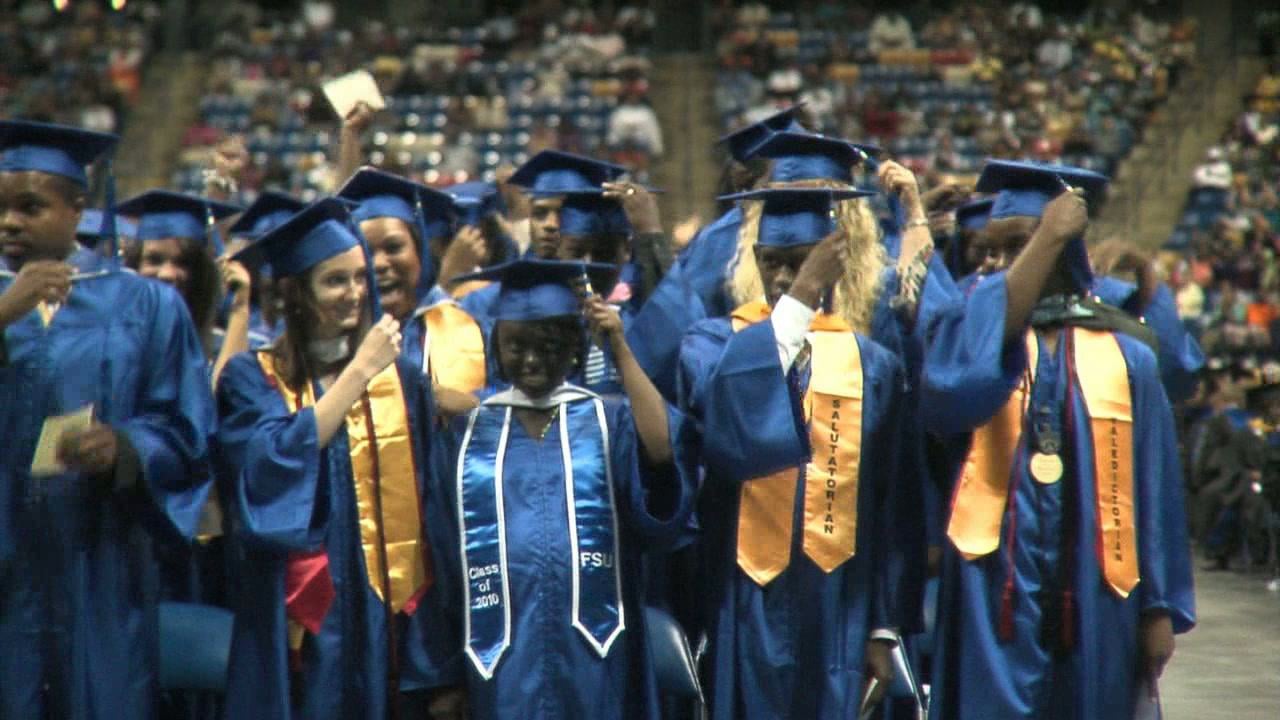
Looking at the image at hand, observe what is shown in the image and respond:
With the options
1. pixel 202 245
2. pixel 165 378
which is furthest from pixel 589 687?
pixel 202 245

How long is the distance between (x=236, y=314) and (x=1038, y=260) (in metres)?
2.70

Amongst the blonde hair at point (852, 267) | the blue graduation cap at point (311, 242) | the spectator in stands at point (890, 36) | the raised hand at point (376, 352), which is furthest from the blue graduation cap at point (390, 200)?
the spectator in stands at point (890, 36)

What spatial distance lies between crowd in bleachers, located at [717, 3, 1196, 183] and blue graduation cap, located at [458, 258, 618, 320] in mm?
13381

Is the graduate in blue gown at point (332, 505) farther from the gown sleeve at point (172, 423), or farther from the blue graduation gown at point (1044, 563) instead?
the blue graduation gown at point (1044, 563)

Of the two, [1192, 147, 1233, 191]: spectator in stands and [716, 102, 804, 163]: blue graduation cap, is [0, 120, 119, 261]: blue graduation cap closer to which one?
[716, 102, 804, 163]: blue graduation cap

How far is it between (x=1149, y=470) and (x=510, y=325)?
5.06 ft

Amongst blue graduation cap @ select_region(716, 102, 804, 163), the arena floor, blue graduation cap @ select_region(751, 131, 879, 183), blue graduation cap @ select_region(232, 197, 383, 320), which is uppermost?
blue graduation cap @ select_region(716, 102, 804, 163)

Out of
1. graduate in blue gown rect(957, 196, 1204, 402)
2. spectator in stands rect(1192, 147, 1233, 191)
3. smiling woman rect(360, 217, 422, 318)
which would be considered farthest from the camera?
spectator in stands rect(1192, 147, 1233, 191)

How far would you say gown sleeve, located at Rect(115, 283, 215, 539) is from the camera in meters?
4.41

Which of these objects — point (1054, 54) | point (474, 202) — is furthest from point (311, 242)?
point (1054, 54)

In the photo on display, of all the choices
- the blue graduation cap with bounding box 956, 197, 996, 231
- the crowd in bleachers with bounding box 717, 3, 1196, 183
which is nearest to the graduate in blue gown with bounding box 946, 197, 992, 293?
the blue graduation cap with bounding box 956, 197, 996, 231

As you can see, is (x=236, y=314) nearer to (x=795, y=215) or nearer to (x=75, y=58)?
(x=795, y=215)

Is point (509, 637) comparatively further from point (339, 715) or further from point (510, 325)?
point (510, 325)

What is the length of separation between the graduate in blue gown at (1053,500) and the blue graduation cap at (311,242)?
1.41m
